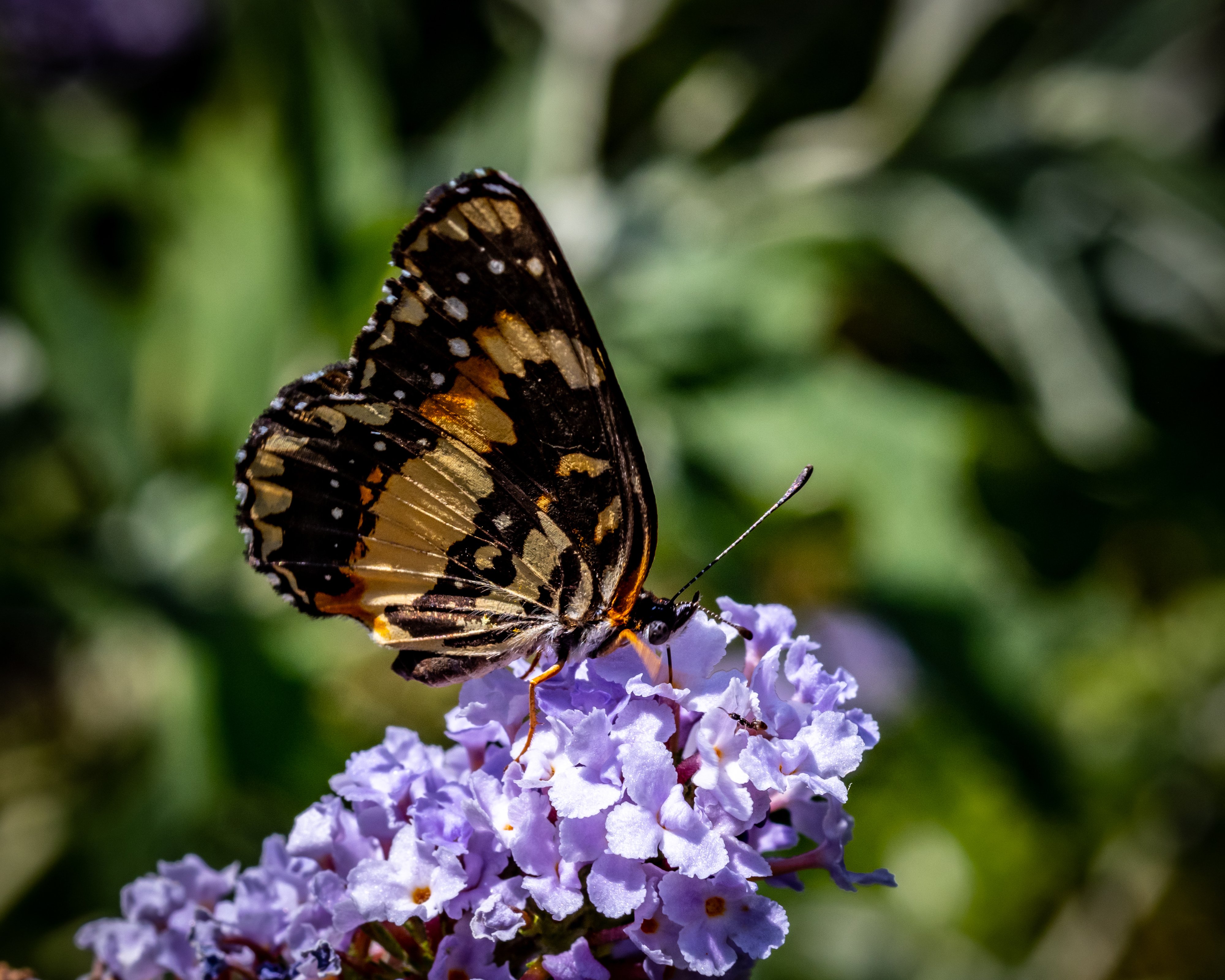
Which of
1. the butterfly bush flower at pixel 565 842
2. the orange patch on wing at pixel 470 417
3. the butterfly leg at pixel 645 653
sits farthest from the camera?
the orange patch on wing at pixel 470 417

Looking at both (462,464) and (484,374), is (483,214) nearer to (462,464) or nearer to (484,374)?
(484,374)

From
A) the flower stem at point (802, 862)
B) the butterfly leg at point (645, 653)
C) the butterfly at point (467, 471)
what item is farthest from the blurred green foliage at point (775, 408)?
the flower stem at point (802, 862)

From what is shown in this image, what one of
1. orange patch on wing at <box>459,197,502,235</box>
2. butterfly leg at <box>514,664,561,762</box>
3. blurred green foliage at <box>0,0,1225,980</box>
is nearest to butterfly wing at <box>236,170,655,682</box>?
orange patch on wing at <box>459,197,502,235</box>

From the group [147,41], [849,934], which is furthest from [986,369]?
[147,41]

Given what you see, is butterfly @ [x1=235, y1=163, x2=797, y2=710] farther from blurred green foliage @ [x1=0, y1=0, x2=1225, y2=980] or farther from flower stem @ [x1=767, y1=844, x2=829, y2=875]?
blurred green foliage @ [x1=0, y1=0, x2=1225, y2=980]

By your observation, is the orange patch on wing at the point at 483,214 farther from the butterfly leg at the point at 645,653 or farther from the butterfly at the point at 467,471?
the butterfly leg at the point at 645,653

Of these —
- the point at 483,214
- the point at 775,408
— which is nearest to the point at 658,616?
the point at 483,214

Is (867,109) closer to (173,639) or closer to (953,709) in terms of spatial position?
(953,709)
